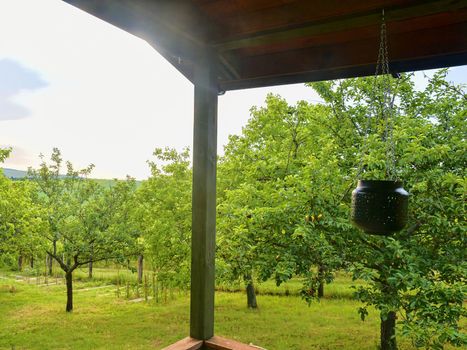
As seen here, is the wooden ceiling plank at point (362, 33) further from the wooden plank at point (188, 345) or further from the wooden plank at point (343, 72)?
the wooden plank at point (188, 345)

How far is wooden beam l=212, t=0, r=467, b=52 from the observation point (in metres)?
1.13

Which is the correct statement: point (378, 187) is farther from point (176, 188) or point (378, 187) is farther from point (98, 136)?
point (98, 136)

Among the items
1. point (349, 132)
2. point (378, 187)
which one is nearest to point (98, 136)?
point (349, 132)

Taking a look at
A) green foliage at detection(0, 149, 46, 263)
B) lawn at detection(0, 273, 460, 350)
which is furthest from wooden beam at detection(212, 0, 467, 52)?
green foliage at detection(0, 149, 46, 263)

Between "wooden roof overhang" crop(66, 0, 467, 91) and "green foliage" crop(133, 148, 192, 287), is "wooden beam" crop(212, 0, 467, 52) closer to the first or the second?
"wooden roof overhang" crop(66, 0, 467, 91)

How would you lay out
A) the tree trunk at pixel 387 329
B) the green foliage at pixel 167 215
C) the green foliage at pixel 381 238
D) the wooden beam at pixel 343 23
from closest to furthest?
the wooden beam at pixel 343 23 → the green foliage at pixel 381 238 → the tree trunk at pixel 387 329 → the green foliage at pixel 167 215

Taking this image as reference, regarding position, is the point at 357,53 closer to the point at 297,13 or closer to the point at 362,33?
the point at 362,33

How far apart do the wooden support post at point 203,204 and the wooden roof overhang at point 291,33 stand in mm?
161

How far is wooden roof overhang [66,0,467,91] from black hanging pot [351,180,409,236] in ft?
1.93

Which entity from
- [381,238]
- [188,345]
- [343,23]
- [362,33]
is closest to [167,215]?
[381,238]

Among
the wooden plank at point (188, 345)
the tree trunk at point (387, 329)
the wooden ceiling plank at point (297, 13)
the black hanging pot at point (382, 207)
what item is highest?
the wooden ceiling plank at point (297, 13)

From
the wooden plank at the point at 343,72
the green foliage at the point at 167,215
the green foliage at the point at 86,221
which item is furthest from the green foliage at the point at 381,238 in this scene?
the green foliage at the point at 86,221

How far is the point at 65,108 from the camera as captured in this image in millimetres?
49719

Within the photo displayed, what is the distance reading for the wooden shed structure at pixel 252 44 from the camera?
47.6 inches
